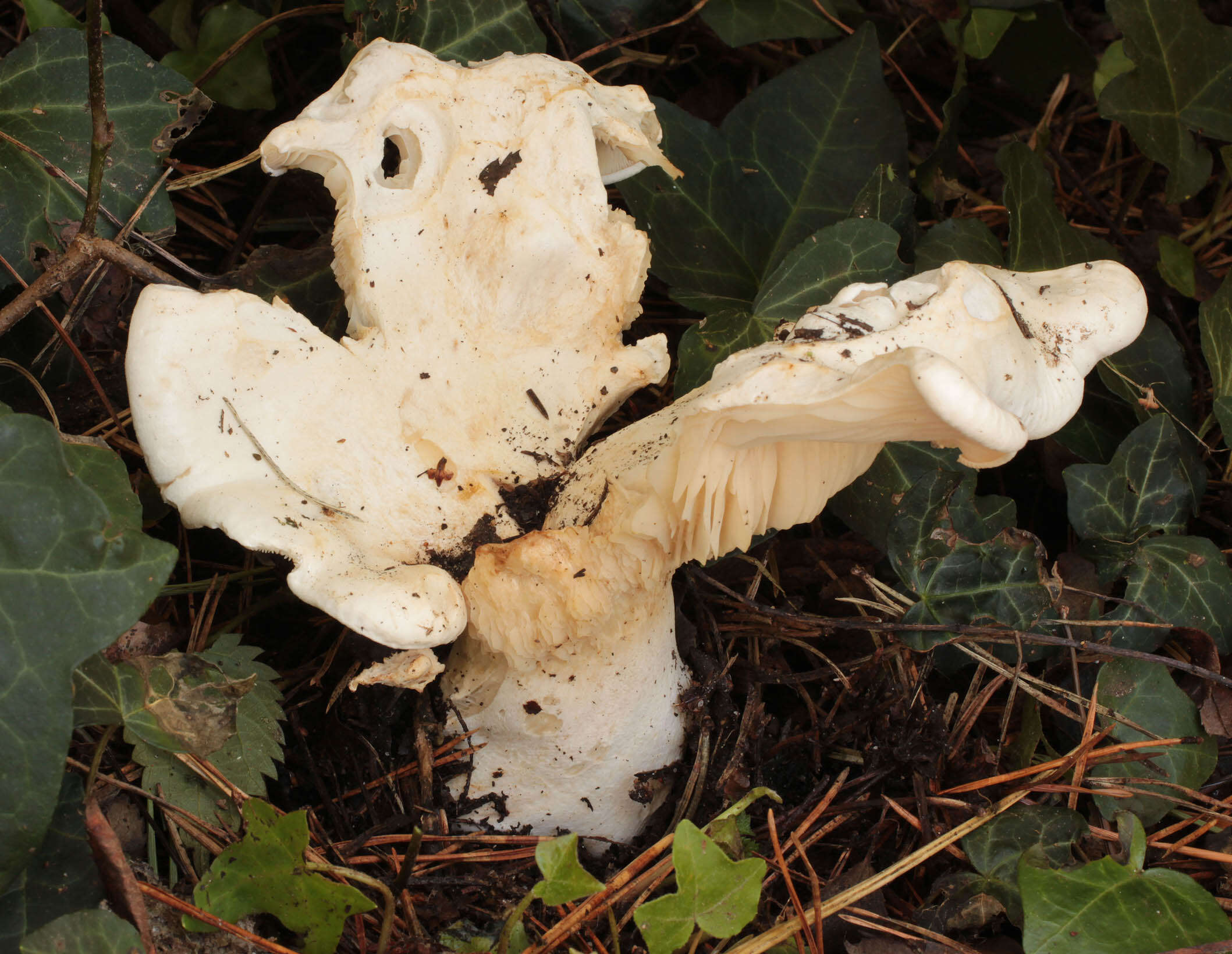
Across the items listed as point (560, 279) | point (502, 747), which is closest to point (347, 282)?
point (560, 279)

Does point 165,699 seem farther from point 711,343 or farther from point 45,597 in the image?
point 711,343

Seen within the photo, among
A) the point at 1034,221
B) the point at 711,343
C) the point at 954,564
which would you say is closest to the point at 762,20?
the point at 1034,221

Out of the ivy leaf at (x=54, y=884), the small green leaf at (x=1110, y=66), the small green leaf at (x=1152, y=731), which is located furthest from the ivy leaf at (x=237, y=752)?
the small green leaf at (x=1110, y=66)

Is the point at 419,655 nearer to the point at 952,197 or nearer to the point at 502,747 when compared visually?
the point at 502,747

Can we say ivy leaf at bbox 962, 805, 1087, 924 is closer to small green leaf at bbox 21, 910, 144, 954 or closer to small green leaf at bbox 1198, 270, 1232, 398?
small green leaf at bbox 1198, 270, 1232, 398

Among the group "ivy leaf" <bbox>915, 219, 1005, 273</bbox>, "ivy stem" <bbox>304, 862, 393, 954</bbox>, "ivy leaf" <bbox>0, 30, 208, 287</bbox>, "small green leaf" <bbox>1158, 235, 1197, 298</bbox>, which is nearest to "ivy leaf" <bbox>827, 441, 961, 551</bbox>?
"ivy leaf" <bbox>915, 219, 1005, 273</bbox>
